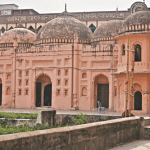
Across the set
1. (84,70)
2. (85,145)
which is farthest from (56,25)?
(85,145)

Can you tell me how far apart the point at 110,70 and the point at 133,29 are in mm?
3820

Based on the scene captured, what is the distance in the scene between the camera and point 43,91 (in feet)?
81.1

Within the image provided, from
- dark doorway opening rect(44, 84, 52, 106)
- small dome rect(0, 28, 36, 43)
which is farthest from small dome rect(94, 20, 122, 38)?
small dome rect(0, 28, 36, 43)

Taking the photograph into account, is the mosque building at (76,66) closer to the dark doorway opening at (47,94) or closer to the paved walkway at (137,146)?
the dark doorway opening at (47,94)

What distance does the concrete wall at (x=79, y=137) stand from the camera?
6.10 metres

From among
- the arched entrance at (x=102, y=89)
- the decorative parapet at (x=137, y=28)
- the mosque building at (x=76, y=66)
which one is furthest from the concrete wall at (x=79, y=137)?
the arched entrance at (x=102, y=89)

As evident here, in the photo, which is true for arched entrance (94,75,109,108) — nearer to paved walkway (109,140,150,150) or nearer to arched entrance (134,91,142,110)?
arched entrance (134,91,142,110)

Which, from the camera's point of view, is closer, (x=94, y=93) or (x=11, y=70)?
(x=94, y=93)

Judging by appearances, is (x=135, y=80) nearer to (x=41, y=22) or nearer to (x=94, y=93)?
(x=94, y=93)

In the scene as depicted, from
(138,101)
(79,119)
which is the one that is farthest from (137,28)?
(79,119)

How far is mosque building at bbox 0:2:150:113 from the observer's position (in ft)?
62.8

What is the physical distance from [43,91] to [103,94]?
509 centimetres

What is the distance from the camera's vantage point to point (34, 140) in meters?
6.34

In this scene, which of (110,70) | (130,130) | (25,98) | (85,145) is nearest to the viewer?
(85,145)
